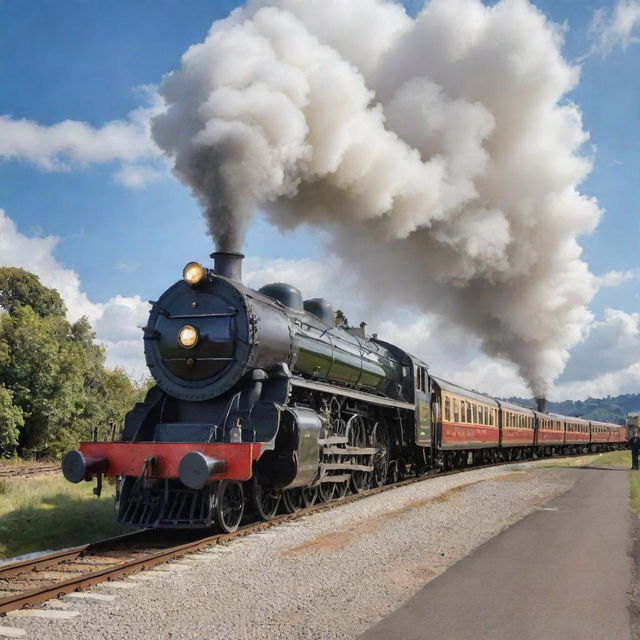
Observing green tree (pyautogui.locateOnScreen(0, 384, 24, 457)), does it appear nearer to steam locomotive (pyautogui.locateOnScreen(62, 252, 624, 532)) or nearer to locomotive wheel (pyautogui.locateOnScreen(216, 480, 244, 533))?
steam locomotive (pyautogui.locateOnScreen(62, 252, 624, 532))

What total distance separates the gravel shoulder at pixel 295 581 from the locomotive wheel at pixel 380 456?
336 cm

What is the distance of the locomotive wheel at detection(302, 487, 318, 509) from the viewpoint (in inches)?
390

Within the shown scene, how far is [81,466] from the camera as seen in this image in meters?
7.78

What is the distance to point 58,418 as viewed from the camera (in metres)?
27.6

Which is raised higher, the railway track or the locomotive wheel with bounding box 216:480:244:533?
the locomotive wheel with bounding box 216:480:244:533

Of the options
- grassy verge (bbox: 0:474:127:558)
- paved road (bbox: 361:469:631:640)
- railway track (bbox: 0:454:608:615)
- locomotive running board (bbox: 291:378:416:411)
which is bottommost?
grassy verge (bbox: 0:474:127:558)

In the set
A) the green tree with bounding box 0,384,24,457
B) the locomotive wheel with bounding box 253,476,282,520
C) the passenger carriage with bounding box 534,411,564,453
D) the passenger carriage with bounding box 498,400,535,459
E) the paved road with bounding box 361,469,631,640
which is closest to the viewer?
the paved road with bounding box 361,469,631,640

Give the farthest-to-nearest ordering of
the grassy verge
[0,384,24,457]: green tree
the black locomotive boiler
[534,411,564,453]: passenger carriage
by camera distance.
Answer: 1. [534,411,564,453]: passenger carriage
2. [0,384,24,457]: green tree
3. the grassy verge
4. the black locomotive boiler

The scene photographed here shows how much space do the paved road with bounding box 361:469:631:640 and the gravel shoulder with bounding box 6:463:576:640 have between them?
230mm

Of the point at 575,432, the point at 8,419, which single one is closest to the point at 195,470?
the point at 8,419

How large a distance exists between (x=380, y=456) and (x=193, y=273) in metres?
6.29

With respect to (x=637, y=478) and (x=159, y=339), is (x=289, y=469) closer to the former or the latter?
(x=159, y=339)

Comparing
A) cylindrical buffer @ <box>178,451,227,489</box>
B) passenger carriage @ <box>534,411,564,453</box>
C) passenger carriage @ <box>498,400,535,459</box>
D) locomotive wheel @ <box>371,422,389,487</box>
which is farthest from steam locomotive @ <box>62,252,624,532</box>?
passenger carriage @ <box>534,411,564,453</box>

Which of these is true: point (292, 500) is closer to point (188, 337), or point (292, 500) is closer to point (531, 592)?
point (188, 337)
